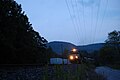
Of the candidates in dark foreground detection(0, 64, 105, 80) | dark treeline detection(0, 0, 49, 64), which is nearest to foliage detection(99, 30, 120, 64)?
dark treeline detection(0, 0, 49, 64)

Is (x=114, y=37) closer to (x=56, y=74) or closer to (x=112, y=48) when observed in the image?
(x=112, y=48)

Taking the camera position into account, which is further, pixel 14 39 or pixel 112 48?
pixel 112 48

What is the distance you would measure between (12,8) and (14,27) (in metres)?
8.33

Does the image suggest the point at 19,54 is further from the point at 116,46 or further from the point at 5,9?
the point at 116,46

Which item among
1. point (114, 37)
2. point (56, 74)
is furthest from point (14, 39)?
point (114, 37)

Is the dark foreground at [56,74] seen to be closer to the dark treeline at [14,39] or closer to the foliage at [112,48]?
the dark treeline at [14,39]

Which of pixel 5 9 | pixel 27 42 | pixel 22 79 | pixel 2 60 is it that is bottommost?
pixel 22 79

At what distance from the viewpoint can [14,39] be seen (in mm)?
46656

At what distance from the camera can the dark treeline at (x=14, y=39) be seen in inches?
1720

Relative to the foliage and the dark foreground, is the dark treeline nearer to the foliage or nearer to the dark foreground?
the dark foreground

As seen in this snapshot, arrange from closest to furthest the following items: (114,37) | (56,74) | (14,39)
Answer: (56,74) → (14,39) → (114,37)

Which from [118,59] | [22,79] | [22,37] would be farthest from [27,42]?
[118,59]

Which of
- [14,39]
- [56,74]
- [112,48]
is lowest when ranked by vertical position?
[56,74]

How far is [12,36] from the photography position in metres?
45.0
